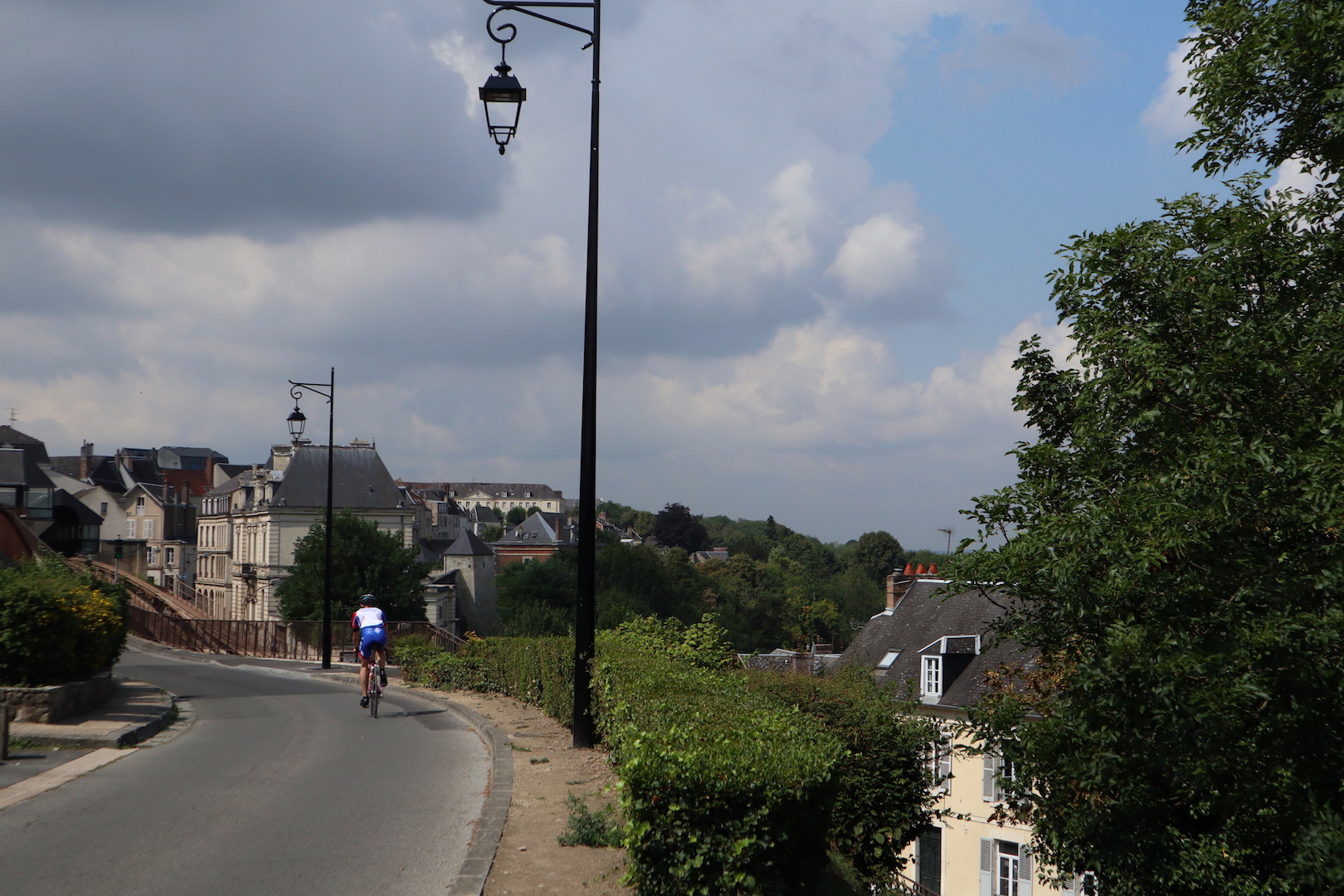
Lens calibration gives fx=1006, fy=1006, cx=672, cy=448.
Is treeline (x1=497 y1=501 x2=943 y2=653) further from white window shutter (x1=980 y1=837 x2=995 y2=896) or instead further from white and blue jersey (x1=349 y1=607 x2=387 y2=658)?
white window shutter (x1=980 y1=837 x2=995 y2=896)

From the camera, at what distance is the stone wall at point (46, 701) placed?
11203mm

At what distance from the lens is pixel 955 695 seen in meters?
34.6

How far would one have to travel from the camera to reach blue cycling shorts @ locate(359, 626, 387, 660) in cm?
1468

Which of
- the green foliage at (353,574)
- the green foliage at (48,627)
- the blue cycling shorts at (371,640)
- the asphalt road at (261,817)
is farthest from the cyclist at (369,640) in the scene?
the green foliage at (353,574)

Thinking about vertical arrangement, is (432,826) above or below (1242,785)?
below

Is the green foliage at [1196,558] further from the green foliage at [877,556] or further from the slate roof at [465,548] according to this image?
the green foliage at [877,556]

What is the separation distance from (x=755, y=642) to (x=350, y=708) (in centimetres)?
7751

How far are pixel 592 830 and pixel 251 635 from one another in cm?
3972

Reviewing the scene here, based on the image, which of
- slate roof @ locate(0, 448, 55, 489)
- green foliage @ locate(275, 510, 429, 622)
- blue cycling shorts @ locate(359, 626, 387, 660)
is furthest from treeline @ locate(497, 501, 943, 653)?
slate roof @ locate(0, 448, 55, 489)

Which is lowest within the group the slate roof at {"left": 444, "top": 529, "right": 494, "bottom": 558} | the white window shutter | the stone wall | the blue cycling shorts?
the white window shutter

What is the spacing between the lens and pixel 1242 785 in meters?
7.04

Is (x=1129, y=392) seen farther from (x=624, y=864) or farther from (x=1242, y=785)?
(x=624, y=864)

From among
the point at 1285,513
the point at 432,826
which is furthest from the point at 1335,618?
the point at 432,826

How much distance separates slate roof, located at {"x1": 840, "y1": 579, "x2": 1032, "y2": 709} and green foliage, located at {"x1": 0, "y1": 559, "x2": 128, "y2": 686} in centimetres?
2465
